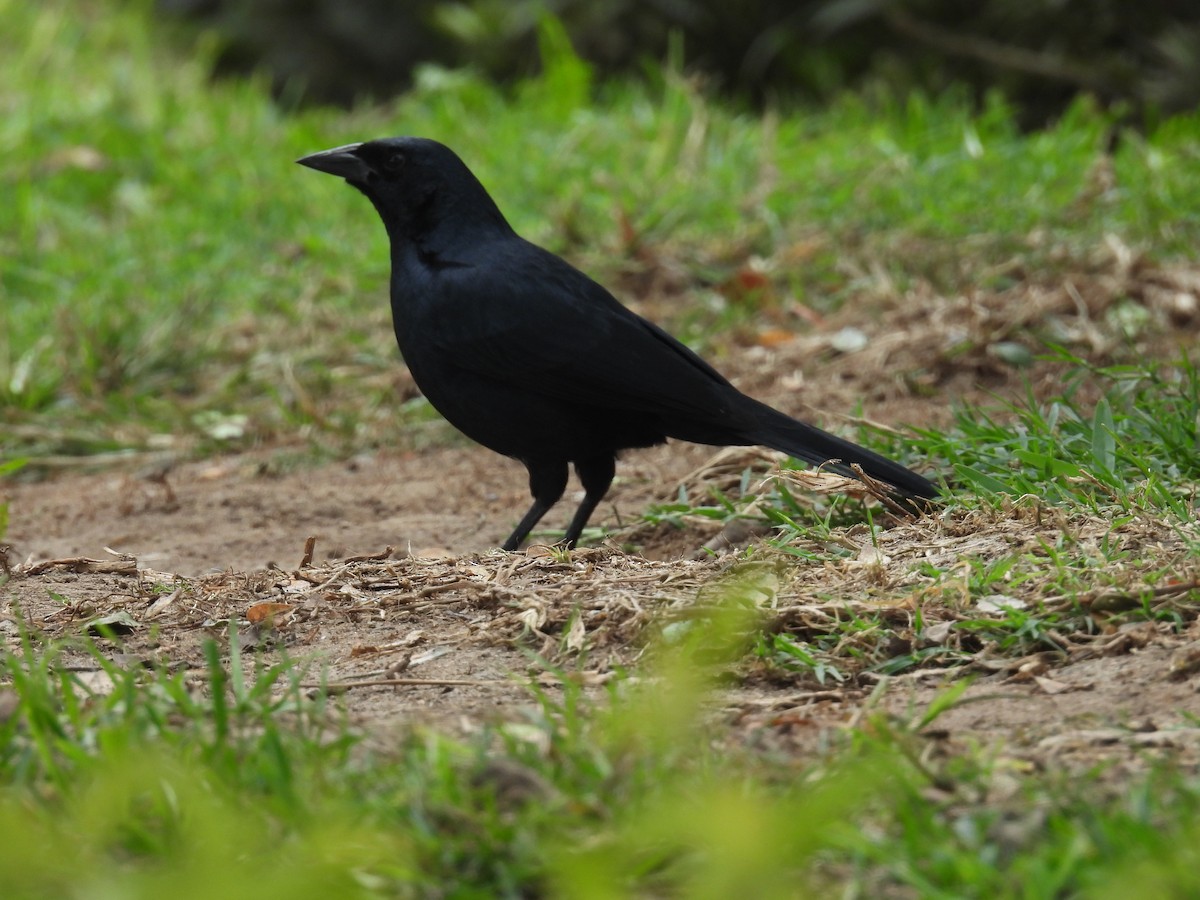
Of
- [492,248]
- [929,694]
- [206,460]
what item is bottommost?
[206,460]

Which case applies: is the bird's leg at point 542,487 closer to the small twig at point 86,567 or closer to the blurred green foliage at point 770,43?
the small twig at point 86,567

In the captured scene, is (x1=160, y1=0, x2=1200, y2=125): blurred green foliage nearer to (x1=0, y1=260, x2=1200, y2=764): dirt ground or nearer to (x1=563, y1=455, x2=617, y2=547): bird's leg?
(x1=0, y1=260, x2=1200, y2=764): dirt ground

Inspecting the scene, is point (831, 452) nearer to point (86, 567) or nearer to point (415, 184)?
point (415, 184)

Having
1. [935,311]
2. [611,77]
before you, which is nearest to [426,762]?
[935,311]

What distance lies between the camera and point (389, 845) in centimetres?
201

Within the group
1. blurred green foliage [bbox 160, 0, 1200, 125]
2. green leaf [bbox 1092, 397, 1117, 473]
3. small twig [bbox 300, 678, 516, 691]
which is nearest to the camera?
small twig [bbox 300, 678, 516, 691]

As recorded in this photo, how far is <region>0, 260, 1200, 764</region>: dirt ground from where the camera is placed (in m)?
2.57

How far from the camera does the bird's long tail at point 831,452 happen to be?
3.72 m

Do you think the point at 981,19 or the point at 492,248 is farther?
the point at 981,19

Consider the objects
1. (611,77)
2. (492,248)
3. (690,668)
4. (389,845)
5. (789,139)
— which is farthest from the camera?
(611,77)

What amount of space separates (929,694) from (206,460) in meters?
3.52

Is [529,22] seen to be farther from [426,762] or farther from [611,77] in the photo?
[426,762]

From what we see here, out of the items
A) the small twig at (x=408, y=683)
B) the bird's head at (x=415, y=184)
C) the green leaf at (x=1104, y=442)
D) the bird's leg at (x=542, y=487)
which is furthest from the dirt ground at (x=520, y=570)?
the bird's head at (x=415, y=184)

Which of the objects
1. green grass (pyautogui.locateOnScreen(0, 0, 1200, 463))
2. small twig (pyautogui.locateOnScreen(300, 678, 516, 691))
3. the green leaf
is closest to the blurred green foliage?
green grass (pyautogui.locateOnScreen(0, 0, 1200, 463))
